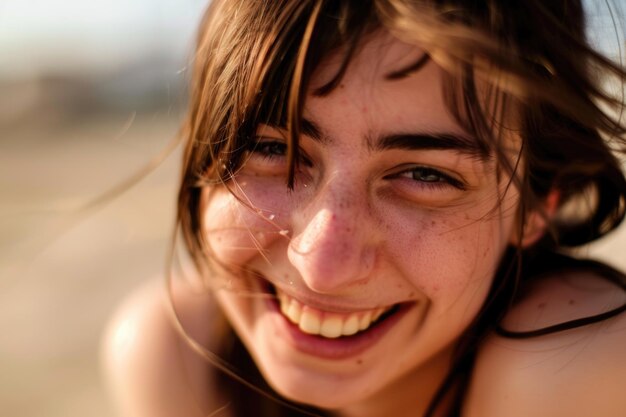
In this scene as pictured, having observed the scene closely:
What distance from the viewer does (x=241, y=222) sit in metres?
1.57

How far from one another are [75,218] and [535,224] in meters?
2.57

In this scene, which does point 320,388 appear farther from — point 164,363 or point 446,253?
point 164,363

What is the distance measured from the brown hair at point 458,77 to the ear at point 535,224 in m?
0.05

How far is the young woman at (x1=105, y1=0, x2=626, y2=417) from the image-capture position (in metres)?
1.33

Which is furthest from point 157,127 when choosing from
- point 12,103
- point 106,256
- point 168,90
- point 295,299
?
point 295,299

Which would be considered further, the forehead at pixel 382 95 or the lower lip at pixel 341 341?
the lower lip at pixel 341 341

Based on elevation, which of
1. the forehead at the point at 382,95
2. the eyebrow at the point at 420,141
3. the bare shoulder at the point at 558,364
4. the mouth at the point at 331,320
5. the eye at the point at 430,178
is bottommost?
the bare shoulder at the point at 558,364

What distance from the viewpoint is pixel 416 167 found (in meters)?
1.44

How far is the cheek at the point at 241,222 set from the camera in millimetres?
1528

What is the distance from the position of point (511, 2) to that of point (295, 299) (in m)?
0.75

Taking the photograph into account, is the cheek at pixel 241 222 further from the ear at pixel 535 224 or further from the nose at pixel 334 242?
the ear at pixel 535 224

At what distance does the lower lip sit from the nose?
23 centimetres

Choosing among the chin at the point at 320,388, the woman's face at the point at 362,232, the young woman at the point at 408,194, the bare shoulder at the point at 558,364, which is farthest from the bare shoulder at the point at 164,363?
the bare shoulder at the point at 558,364

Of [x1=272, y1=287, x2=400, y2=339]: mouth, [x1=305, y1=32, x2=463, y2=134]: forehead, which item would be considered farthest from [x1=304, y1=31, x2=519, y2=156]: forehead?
[x1=272, y1=287, x2=400, y2=339]: mouth
